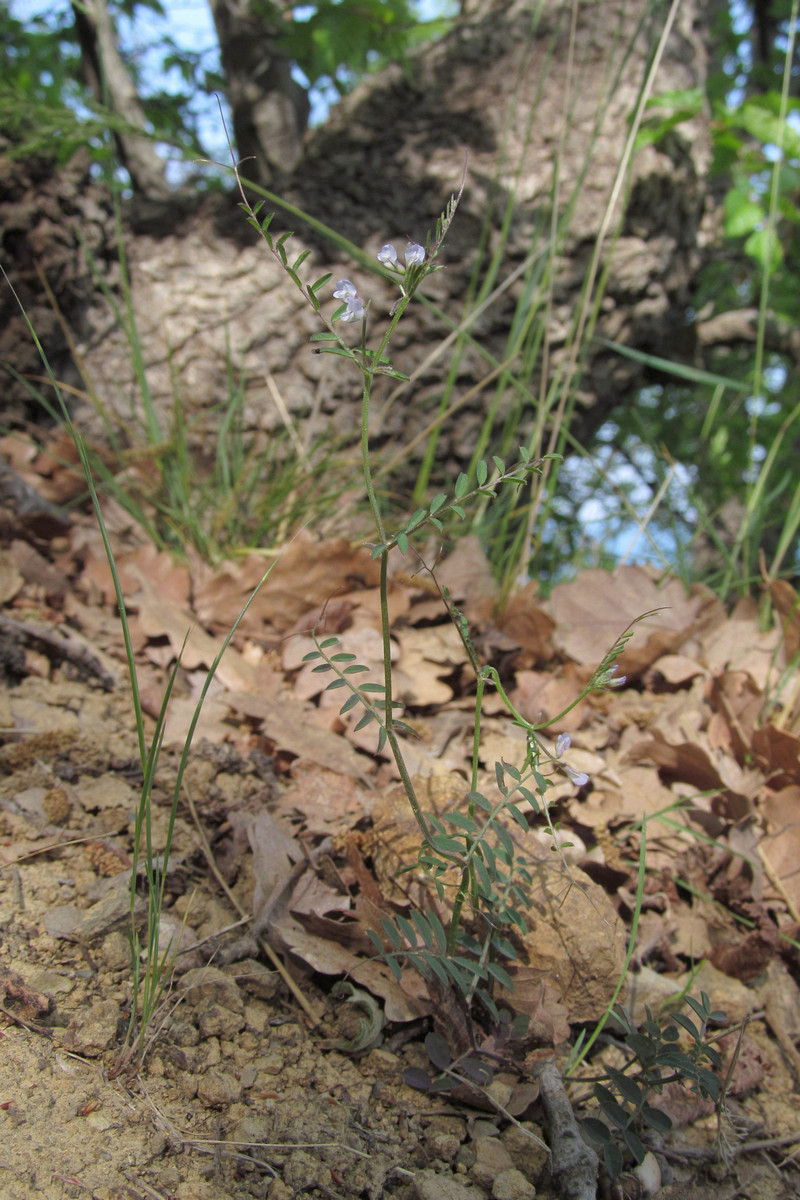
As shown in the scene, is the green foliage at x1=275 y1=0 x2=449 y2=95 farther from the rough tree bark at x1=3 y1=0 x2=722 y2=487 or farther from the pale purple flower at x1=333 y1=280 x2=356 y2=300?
the pale purple flower at x1=333 y1=280 x2=356 y2=300

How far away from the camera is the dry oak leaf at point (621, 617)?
5.00 feet

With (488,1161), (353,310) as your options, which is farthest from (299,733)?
(353,310)

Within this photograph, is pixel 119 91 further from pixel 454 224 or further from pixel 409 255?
pixel 409 255

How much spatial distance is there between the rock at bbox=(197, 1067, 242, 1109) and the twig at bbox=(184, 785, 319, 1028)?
12cm

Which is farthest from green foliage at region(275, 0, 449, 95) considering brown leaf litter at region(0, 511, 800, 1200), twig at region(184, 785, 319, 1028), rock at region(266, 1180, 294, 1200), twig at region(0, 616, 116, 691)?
rock at region(266, 1180, 294, 1200)

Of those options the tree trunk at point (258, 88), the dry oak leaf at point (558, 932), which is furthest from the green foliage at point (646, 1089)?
the tree trunk at point (258, 88)

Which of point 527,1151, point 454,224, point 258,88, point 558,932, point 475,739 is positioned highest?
point 258,88

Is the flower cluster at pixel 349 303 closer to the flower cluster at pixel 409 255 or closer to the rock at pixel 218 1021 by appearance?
the flower cluster at pixel 409 255

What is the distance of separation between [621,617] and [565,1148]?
3.34ft

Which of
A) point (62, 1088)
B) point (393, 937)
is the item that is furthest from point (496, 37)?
point (62, 1088)

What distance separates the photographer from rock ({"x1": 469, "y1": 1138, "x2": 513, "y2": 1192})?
0.73m

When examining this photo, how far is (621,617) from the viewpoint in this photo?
1.56 meters

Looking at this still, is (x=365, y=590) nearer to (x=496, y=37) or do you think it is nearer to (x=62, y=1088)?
(x=62, y=1088)

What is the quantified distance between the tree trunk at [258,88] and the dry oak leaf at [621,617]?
242cm
